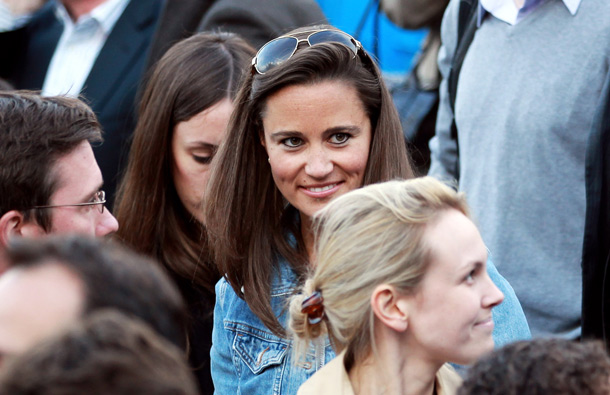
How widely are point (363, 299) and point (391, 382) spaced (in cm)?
22

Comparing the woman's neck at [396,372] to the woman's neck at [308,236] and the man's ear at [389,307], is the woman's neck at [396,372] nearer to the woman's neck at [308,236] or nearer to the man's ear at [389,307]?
the man's ear at [389,307]

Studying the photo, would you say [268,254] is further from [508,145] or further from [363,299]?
[508,145]

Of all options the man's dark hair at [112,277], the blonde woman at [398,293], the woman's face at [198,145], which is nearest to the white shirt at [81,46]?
the woman's face at [198,145]

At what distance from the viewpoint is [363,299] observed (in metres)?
2.18

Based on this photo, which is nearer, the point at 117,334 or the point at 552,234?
the point at 117,334

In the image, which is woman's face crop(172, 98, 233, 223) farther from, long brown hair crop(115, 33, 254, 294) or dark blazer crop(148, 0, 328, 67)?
dark blazer crop(148, 0, 328, 67)

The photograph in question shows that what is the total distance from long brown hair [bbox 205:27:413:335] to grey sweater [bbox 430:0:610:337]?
28.2 inches

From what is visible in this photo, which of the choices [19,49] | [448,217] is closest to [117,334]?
[448,217]

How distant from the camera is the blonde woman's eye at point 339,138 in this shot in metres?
2.82

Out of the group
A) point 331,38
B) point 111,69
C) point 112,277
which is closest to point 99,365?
point 112,277

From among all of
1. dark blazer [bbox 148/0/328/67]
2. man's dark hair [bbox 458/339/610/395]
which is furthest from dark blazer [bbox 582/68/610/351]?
dark blazer [bbox 148/0/328/67]

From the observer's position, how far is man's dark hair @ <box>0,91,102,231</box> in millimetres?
2734

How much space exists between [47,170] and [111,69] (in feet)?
5.97

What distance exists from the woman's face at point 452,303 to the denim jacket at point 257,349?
407mm
